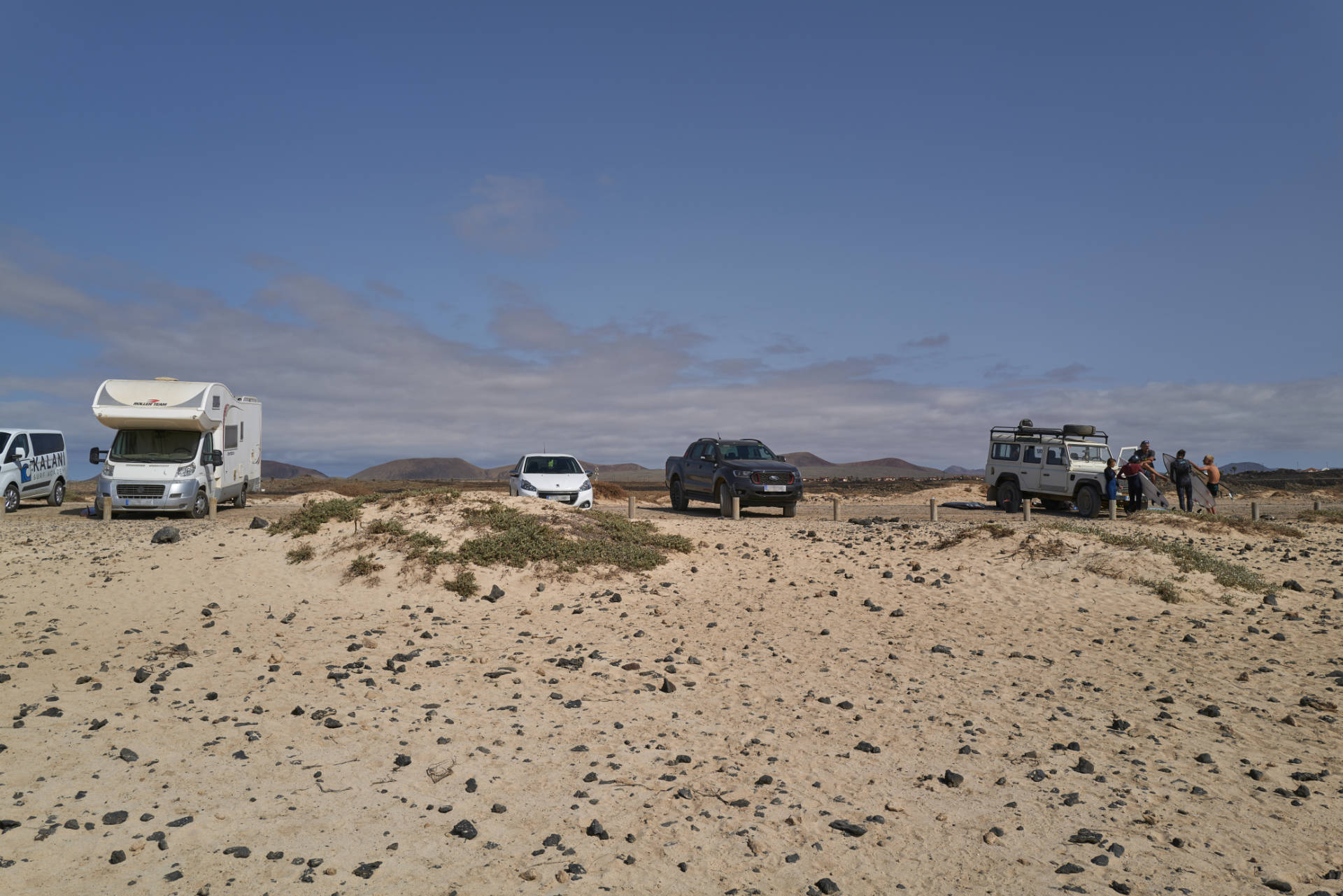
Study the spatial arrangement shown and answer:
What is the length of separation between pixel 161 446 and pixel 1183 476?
96.4 feet

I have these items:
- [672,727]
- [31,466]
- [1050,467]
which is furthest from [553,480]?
[31,466]

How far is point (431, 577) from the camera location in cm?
1216

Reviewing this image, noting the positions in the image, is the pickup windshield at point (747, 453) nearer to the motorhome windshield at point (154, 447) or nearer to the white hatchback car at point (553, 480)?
the white hatchback car at point (553, 480)

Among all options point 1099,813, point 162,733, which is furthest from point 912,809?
point 162,733

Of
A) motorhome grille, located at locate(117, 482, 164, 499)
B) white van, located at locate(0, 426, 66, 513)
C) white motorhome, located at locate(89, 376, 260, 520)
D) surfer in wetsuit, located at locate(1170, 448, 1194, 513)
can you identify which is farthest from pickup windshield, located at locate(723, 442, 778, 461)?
white van, located at locate(0, 426, 66, 513)

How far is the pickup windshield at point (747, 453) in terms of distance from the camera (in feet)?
75.9

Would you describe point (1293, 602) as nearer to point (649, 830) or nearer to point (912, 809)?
point (912, 809)

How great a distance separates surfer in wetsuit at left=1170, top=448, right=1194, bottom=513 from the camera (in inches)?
936

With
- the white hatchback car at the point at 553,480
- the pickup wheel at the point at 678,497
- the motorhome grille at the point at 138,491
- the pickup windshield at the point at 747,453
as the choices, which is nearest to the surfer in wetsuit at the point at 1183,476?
the pickup windshield at the point at 747,453

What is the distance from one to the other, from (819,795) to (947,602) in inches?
256

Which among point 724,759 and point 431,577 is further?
point 431,577

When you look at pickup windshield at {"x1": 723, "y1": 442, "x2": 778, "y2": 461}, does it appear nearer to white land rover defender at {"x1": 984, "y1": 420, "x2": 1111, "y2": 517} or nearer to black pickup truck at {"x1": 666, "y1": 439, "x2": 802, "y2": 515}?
black pickup truck at {"x1": 666, "y1": 439, "x2": 802, "y2": 515}

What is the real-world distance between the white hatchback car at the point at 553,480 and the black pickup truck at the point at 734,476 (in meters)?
3.87

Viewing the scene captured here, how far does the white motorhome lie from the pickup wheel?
13.5 meters
